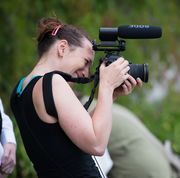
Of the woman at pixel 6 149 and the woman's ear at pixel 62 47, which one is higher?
the woman's ear at pixel 62 47

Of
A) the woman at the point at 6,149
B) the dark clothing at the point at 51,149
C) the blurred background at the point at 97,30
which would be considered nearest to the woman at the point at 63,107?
the dark clothing at the point at 51,149

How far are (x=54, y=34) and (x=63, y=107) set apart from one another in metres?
0.43

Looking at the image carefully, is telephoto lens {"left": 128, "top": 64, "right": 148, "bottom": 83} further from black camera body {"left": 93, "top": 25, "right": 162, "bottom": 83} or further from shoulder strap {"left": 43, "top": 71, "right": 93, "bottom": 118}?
shoulder strap {"left": 43, "top": 71, "right": 93, "bottom": 118}

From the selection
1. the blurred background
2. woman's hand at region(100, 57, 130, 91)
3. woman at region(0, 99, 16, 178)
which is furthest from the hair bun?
the blurred background

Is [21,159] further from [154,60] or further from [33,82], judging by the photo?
[154,60]

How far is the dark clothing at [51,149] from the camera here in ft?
10.4

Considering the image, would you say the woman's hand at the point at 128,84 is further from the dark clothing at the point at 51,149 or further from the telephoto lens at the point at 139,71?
the dark clothing at the point at 51,149

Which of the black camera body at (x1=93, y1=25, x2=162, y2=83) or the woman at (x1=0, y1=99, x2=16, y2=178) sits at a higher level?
the black camera body at (x1=93, y1=25, x2=162, y2=83)

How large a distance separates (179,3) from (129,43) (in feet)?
5.51

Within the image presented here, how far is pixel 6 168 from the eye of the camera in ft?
12.5

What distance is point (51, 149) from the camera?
318 cm

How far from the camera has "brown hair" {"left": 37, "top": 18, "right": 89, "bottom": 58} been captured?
130 inches

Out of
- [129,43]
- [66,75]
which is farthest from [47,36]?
[129,43]

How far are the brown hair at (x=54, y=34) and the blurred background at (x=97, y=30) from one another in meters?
2.20
